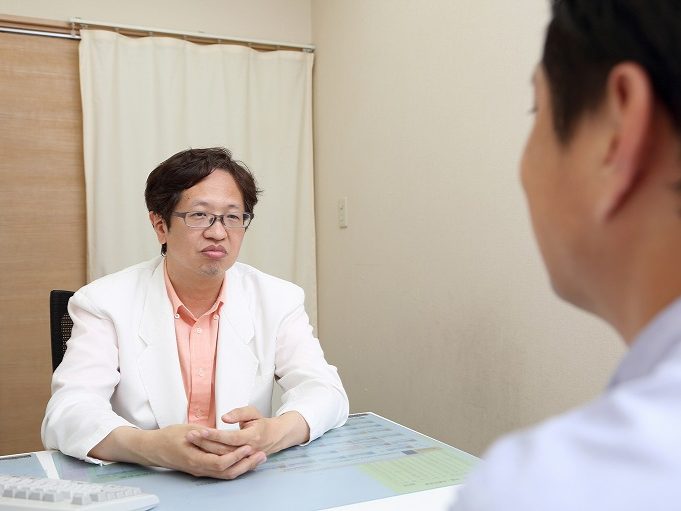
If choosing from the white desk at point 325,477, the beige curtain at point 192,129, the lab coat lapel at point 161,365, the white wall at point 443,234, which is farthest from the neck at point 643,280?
the beige curtain at point 192,129

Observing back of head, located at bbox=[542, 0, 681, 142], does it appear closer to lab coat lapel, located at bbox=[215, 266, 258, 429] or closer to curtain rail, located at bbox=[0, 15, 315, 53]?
lab coat lapel, located at bbox=[215, 266, 258, 429]

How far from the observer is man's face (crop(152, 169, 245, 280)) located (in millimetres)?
1677

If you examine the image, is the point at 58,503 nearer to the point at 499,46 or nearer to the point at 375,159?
the point at 499,46

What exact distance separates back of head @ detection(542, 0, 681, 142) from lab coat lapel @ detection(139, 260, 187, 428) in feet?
4.36

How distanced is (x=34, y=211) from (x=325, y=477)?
226 cm

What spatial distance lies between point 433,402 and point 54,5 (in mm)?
2408

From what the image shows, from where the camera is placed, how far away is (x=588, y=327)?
1546mm

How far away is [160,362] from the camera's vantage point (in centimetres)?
157

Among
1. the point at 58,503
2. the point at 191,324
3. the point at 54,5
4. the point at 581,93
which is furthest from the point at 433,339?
the point at 54,5

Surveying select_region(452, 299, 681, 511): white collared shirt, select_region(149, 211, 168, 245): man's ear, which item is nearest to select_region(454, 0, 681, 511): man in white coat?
select_region(452, 299, 681, 511): white collared shirt

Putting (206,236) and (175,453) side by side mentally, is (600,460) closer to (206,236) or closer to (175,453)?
(175,453)

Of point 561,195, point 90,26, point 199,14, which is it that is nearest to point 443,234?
point 561,195

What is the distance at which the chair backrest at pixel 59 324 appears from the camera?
175cm

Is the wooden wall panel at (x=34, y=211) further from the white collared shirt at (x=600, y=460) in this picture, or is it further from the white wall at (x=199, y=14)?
the white collared shirt at (x=600, y=460)
